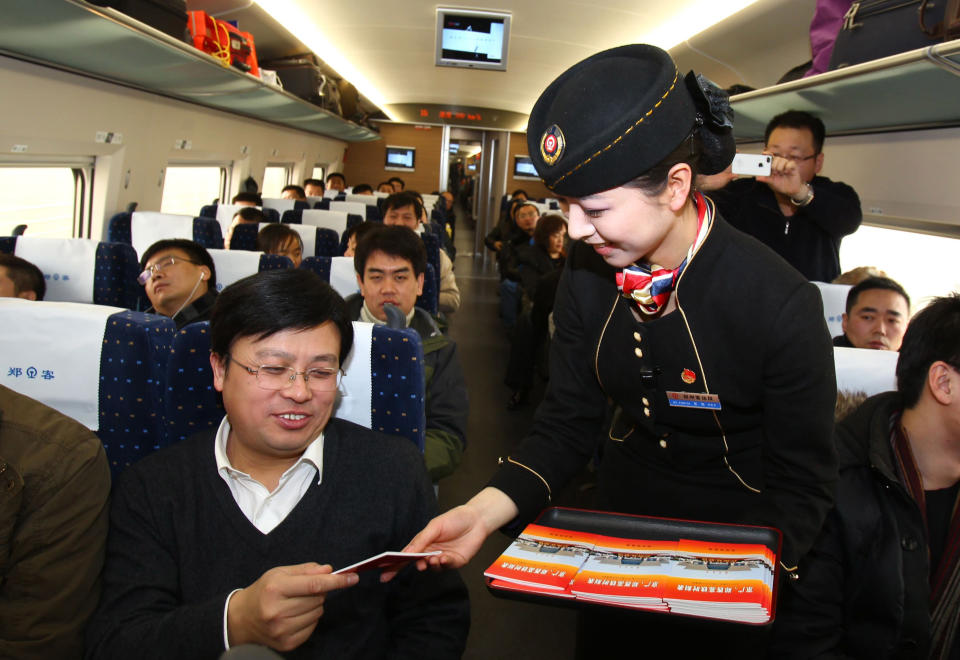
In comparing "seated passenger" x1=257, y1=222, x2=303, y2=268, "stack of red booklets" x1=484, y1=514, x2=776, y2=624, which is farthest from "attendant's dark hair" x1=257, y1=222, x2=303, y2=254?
"stack of red booklets" x1=484, y1=514, x2=776, y2=624

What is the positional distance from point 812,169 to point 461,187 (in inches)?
1230

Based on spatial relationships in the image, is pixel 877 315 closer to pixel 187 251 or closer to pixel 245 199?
pixel 187 251

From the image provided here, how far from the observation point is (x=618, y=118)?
1122mm

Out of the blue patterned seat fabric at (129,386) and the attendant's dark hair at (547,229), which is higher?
the attendant's dark hair at (547,229)

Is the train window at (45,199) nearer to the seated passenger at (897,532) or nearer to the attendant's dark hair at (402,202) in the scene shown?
the attendant's dark hair at (402,202)

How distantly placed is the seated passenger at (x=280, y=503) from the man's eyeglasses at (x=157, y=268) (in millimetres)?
1986

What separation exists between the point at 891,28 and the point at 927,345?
2.44 metres

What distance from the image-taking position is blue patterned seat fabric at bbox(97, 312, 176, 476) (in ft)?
6.22

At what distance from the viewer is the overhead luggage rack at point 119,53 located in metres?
3.60

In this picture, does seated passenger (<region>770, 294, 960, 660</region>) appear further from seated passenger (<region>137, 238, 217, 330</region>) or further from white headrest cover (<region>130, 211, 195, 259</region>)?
white headrest cover (<region>130, 211, 195, 259</region>)

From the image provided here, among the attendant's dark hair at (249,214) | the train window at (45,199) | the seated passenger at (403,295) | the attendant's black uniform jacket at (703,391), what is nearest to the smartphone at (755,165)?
the attendant's black uniform jacket at (703,391)

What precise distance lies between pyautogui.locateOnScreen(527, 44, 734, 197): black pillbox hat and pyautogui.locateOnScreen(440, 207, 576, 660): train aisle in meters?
2.27

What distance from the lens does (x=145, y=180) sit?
6699mm

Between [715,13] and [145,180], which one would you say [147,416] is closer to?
[145,180]
